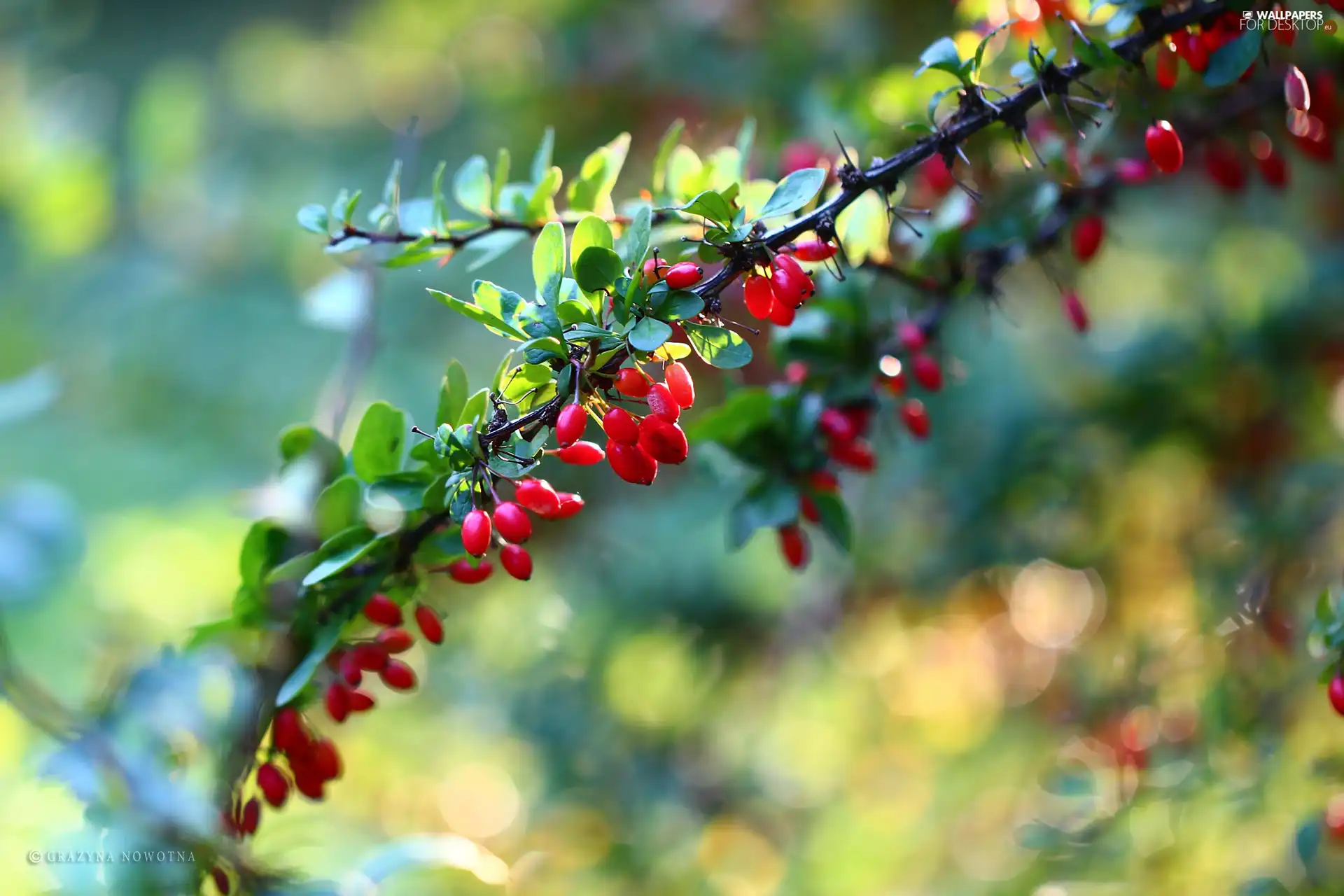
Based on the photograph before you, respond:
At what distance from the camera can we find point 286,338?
2.97 m

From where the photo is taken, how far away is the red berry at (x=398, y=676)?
2.07 ft

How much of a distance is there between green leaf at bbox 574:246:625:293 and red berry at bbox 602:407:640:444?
6cm

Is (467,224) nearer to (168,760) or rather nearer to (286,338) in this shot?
(168,760)

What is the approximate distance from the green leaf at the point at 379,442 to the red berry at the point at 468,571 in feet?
0.22

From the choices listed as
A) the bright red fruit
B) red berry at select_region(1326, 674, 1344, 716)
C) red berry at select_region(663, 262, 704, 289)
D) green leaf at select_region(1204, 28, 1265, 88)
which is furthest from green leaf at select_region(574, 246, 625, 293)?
red berry at select_region(1326, 674, 1344, 716)

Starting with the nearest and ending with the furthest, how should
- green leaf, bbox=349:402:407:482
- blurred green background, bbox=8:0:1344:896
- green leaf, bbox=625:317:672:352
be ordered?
green leaf, bbox=625:317:672:352
green leaf, bbox=349:402:407:482
blurred green background, bbox=8:0:1344:896

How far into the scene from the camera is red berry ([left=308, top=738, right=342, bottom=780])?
24.6 inches

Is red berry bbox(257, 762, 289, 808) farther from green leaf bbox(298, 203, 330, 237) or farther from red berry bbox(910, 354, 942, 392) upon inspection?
red berry bbox(910, 354, 942, 392)

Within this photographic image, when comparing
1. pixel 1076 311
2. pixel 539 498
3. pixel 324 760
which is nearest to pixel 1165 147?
pixel 1076 311

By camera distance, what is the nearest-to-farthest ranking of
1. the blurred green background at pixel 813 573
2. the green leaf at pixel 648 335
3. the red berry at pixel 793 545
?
the green leaf at pixel 648 335
the red berry at pixel 793 545
the blurred green background at pixel 813 573

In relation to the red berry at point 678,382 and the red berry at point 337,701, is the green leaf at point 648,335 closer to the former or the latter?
the red berry at point 678,382

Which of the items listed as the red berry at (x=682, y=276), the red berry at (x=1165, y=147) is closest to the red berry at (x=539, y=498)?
the red berry at (x=682, y=276)

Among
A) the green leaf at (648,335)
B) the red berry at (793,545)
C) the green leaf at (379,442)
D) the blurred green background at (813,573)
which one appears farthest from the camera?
the blurred green background at (813,573)

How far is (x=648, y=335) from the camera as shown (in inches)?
18.5
